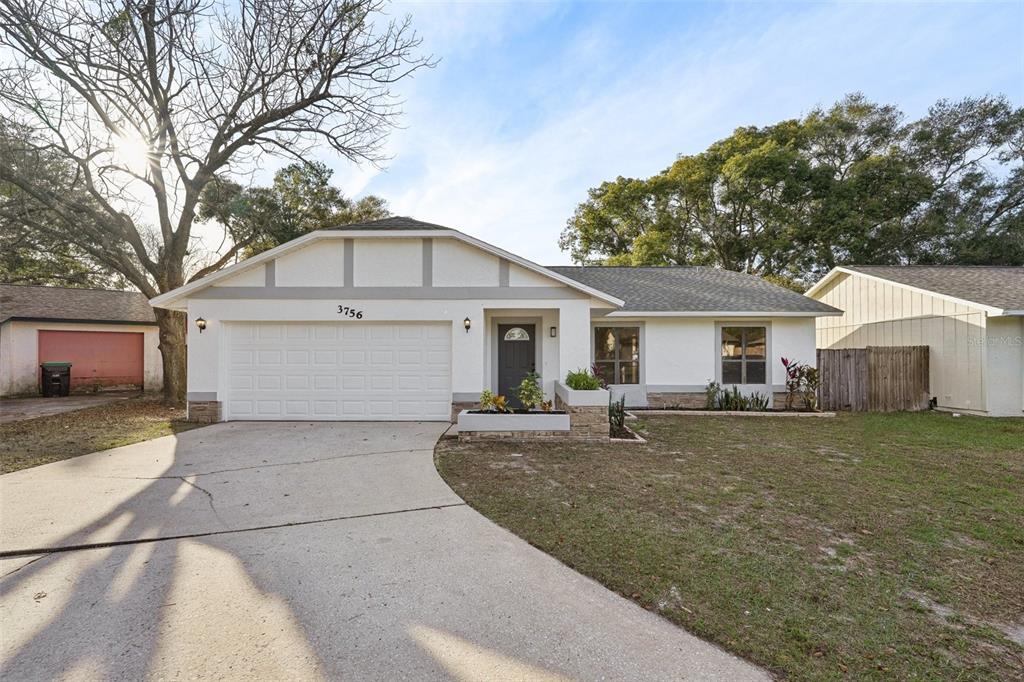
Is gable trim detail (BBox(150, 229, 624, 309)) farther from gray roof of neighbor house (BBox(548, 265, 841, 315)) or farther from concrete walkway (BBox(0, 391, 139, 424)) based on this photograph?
concrete walkway (BBox(0, 391, 139, 424))

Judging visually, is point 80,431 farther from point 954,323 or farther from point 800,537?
point 954,323

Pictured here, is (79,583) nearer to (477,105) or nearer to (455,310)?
(455,310)

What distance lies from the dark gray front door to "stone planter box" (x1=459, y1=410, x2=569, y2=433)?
9.52 ft

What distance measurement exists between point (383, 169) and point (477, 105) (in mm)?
3952

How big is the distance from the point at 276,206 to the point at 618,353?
13.6 metres

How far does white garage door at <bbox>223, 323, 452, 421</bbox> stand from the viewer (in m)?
8.92

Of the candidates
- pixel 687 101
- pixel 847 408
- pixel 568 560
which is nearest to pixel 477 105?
pixel 687 101

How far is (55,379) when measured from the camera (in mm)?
13828

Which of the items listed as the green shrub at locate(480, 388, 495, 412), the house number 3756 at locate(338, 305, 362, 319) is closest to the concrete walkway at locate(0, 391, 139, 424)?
the house number 3756 at locate(338, 305, 362, 319)

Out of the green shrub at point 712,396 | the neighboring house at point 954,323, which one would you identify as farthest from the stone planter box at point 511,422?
the neighboring house at point 954,323

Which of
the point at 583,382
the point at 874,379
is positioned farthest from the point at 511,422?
the point at 874,379

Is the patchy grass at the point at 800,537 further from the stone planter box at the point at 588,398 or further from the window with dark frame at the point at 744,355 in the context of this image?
the window with dark frame at the point at 744,355

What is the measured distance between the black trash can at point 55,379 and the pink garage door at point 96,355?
61 centimetres

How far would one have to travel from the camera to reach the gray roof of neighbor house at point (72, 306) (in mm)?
14391
